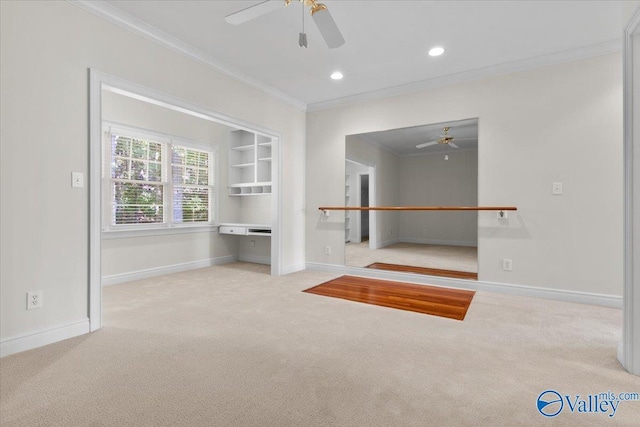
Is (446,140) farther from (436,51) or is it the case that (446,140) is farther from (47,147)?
(47,147)

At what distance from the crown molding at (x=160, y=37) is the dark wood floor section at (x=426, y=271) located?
2.92 meters

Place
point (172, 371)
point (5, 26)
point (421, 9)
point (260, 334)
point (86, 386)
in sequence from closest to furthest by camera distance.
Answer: point (86, 386) → point (172, 371) → point (5, 26) → point (260, 334) → point (421, 9)

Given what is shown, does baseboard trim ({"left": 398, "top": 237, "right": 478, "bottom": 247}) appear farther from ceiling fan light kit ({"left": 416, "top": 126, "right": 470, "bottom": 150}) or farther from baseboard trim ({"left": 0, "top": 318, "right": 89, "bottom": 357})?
baseboard trim ({"left": 0, "top": 318, "right": 89, "bottom": 357})

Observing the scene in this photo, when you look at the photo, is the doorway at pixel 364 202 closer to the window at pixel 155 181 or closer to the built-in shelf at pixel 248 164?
the built-in shelf at pixel 248 164

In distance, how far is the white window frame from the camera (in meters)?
4.11

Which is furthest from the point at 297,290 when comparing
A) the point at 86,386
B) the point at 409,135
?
the point at 409,135

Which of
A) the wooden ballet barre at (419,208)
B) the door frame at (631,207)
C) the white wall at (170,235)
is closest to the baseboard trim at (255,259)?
the white wall at (170,235)

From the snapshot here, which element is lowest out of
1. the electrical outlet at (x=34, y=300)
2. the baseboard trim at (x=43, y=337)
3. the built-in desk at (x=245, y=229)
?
the baseboard trim at (x=43, y=337)

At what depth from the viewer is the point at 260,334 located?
2434mm

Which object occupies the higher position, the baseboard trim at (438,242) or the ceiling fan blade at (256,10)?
the ceiling fan blade at (256,10)

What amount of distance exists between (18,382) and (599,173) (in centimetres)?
496

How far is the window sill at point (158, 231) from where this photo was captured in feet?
13.4

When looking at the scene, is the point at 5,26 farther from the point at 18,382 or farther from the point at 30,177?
the point at 18,382

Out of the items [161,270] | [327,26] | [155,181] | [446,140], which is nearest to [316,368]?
[327,26]
